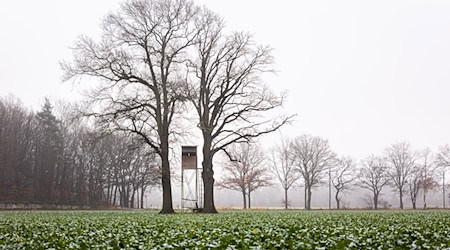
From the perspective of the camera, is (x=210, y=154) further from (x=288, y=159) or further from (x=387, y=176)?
(x=387, y=176)

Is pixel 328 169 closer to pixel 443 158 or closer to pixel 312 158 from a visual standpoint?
pixel 312 158

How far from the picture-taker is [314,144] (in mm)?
75812

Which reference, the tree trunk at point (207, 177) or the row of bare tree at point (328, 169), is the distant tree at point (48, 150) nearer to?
the row of bare tree at point (328, 169)

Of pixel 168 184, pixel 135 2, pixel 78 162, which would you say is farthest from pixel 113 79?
pixel 78 162

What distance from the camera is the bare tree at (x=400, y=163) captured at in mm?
76438

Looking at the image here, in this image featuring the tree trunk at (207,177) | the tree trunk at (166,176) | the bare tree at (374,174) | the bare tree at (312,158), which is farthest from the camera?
the bare tree at (374,174)

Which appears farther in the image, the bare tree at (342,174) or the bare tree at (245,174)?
the bare tree at (342,174)

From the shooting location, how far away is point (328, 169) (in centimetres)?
7700

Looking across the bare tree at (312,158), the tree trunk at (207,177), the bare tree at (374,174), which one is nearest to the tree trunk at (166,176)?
the tree trunk at (207,177)

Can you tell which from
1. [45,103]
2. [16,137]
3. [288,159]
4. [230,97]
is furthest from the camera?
[288,159]

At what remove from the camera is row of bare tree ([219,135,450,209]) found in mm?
69750

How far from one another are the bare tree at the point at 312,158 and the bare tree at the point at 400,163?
12.5 m

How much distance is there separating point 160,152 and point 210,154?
4.51m

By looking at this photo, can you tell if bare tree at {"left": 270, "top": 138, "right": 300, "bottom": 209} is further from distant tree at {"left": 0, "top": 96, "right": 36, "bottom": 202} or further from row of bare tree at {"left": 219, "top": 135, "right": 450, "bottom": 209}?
distant tree at {"left": 0, "top": 96, "right": 36, "bottom": 202}
